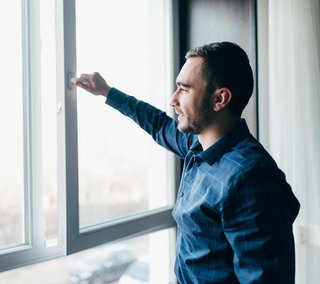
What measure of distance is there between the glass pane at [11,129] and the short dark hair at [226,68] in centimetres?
58

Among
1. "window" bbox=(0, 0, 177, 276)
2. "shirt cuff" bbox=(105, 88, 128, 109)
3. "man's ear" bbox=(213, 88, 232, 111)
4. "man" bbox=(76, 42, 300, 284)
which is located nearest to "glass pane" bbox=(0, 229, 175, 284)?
"window" bbox=(0, 0, 177, 276)

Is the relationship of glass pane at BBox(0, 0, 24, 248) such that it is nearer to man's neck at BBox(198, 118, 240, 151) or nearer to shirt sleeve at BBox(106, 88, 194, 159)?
shirt sleeve at BBox(106, 88, 194, 159)

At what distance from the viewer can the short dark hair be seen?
1.14m

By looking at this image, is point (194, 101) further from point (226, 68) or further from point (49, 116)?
point (49, 116)

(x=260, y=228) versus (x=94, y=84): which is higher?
(x=94, y=84)

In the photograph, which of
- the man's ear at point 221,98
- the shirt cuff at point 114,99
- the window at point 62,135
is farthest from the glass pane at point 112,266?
the man's ear at point 221,98

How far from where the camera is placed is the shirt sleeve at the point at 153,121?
137 cm

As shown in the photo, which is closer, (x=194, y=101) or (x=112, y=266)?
(x=194, y=101)

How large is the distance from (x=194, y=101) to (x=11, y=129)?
0.57 meters

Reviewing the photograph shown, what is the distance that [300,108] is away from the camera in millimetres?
1556

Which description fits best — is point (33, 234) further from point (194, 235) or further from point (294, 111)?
point (294, 111)

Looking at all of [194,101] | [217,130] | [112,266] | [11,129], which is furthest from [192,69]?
[112,266]

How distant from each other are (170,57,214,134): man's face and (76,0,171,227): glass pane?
38 centimetres

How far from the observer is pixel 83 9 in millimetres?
1362
